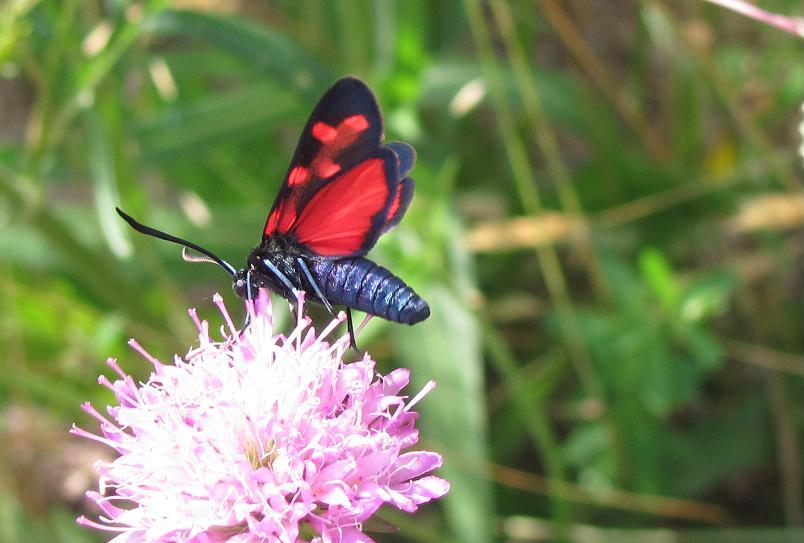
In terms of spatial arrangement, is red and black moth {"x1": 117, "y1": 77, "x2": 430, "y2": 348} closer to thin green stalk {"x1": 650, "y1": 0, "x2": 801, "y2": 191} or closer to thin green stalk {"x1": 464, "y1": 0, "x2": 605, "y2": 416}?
thin green stalk {"x1": 464, "y1": 0, "x2": 605, "y2": 416}

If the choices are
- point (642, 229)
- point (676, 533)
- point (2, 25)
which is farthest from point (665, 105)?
point (2, 25)

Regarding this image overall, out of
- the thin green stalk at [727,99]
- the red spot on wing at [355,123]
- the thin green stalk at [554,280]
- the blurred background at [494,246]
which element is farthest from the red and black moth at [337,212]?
the thin green stalk at [727,99]

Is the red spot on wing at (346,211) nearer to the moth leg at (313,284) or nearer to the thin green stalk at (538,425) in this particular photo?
the moth leg at (313,284)

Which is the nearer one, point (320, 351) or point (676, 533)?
point (320, 351)

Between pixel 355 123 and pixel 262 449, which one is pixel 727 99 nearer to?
pixel 355 123

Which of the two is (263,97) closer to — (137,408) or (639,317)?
(639,317)
